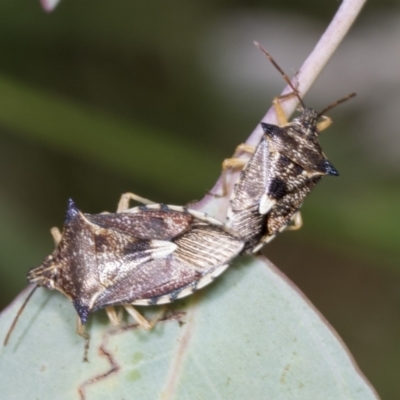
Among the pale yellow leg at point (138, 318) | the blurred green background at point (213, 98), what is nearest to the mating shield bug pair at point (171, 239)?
the pale yellow leg at point (138, 318)

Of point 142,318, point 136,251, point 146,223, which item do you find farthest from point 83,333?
point 146,223

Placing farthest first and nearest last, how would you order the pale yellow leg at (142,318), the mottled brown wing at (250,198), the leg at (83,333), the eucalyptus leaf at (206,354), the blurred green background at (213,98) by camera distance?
the blurred green background at (213,98) → the mottled brown wing at (250,198) → the pale yellow leg at (142,318) → the leg at (83,333) → the eucalyptus leaf at (206,354)

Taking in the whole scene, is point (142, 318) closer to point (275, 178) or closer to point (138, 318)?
point (138, 318)

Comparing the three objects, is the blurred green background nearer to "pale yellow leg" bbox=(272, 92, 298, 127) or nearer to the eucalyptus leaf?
"pale yellow leg" bbox=(272, 92, 298, 127)

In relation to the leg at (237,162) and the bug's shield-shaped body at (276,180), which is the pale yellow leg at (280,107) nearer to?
the bug's shield-shaped body at (276,180)

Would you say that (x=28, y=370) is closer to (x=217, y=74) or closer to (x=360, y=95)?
(x=217, y=74)

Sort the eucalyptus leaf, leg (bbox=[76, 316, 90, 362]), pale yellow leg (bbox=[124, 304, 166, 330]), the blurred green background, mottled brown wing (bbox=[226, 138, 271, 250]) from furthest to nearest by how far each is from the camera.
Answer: the blurred green background, mottled brown wing (bbox=[226, 138, 271, 250]), pale yellow leg (bbox=[124, 304, 166, 330]), leg (bbox=[76, 316, 90, 362]), the eucalyptus leaf

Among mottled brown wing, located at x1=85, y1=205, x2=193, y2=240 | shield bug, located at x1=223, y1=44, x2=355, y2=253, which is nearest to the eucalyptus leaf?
Result: shield bug, located at x1=223, y1=44, x2=355, y2=253
